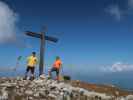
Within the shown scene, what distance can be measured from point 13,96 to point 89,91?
25.5ft

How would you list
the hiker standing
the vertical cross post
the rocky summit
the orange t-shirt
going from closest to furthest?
the rocky summit < the hiker standing < the orange t-shirt < the vertical cross post

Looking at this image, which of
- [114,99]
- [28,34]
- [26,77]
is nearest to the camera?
[114,99]

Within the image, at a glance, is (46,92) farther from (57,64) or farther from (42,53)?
(42,53)

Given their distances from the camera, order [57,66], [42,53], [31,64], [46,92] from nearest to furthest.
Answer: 1. [46,92]
2. [31,64]
3. [57,66]
4. [42,53]

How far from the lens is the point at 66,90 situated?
24.5 m

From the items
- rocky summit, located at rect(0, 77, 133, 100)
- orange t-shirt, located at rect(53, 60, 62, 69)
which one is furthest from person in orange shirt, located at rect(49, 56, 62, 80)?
rocky summit, located at rect(0, 77, 133, 100)

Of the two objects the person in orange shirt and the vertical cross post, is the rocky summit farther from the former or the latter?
the vertical cross post

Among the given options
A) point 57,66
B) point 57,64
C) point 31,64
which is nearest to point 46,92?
point 31,64

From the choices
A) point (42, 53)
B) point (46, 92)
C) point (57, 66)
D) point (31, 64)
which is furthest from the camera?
point (42, 53)

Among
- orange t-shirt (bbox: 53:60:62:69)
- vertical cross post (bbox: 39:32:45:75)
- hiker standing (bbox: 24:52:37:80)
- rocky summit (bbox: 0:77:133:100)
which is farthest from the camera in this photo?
vertical cross post (bbox: 39:32:45:75)

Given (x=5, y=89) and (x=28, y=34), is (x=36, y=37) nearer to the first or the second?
(x=28, y=34)

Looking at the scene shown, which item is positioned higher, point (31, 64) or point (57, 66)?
point (31, 64)

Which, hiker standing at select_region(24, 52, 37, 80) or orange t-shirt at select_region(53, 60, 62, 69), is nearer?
hiker standing at select_region(24, 52, 37, 80)

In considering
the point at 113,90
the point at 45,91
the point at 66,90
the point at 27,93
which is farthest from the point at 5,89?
the point at 113,90
